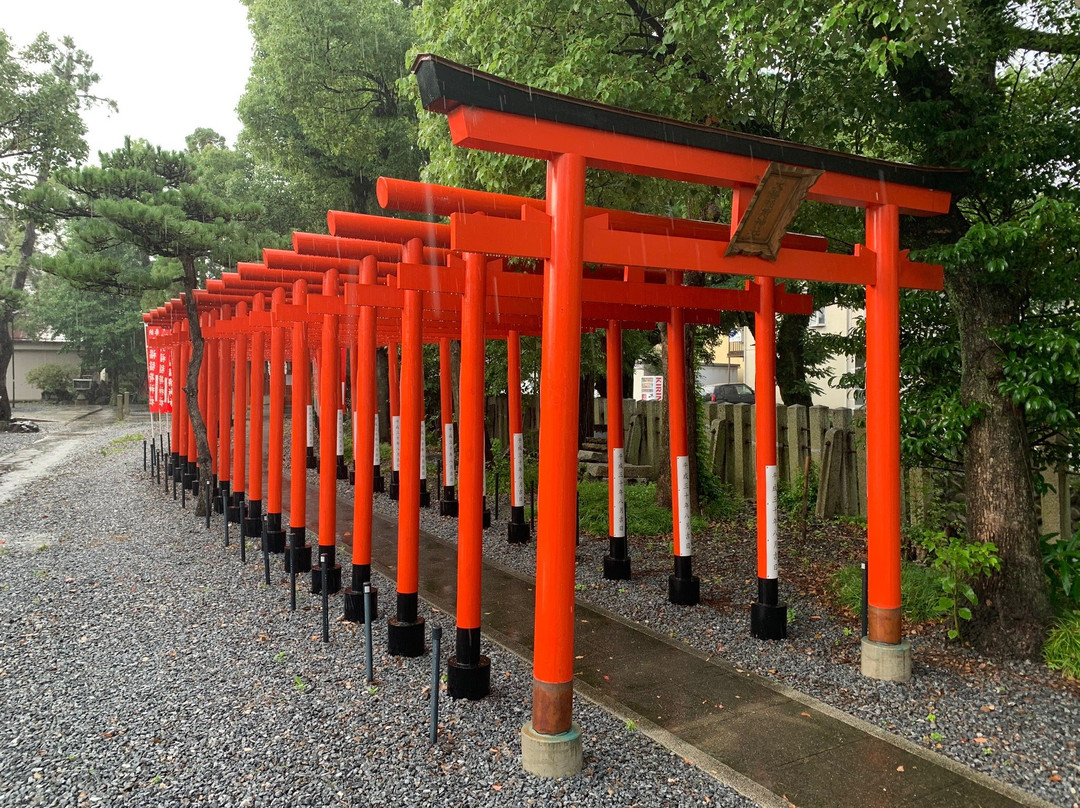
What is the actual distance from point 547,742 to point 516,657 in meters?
1.93

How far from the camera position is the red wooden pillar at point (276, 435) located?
9461 millimetres

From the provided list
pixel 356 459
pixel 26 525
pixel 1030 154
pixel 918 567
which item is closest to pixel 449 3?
pixel 356 459

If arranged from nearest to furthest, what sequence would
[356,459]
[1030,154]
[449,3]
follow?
[1030,154], [356,459], [449,3]

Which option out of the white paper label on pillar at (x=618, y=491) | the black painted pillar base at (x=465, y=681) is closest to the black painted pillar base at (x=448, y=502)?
the white paper label on pillar at (x=618, y=491)

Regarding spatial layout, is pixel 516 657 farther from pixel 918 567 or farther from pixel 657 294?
pixel 918 567

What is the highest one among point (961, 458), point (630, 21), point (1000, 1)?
point (630, 21)

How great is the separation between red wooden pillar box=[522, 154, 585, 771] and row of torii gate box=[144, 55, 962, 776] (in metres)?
0.01

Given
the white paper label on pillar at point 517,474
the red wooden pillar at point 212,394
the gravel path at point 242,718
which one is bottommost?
the gravel path at point 242,718

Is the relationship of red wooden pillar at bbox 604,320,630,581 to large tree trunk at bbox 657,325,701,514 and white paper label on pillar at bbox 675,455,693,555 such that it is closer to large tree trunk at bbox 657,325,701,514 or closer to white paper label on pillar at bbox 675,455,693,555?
white paper label on pillar at bbox 675,455,693,555

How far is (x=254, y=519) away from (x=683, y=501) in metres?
6.38

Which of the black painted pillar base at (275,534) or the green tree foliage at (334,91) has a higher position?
the green tree foliage at (334,91)

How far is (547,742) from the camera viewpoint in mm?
4254

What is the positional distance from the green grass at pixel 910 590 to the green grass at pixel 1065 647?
90cm

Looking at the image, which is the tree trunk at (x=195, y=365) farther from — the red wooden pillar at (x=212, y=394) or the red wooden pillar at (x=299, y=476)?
the red wooden pillar at (x=299, y=476)
